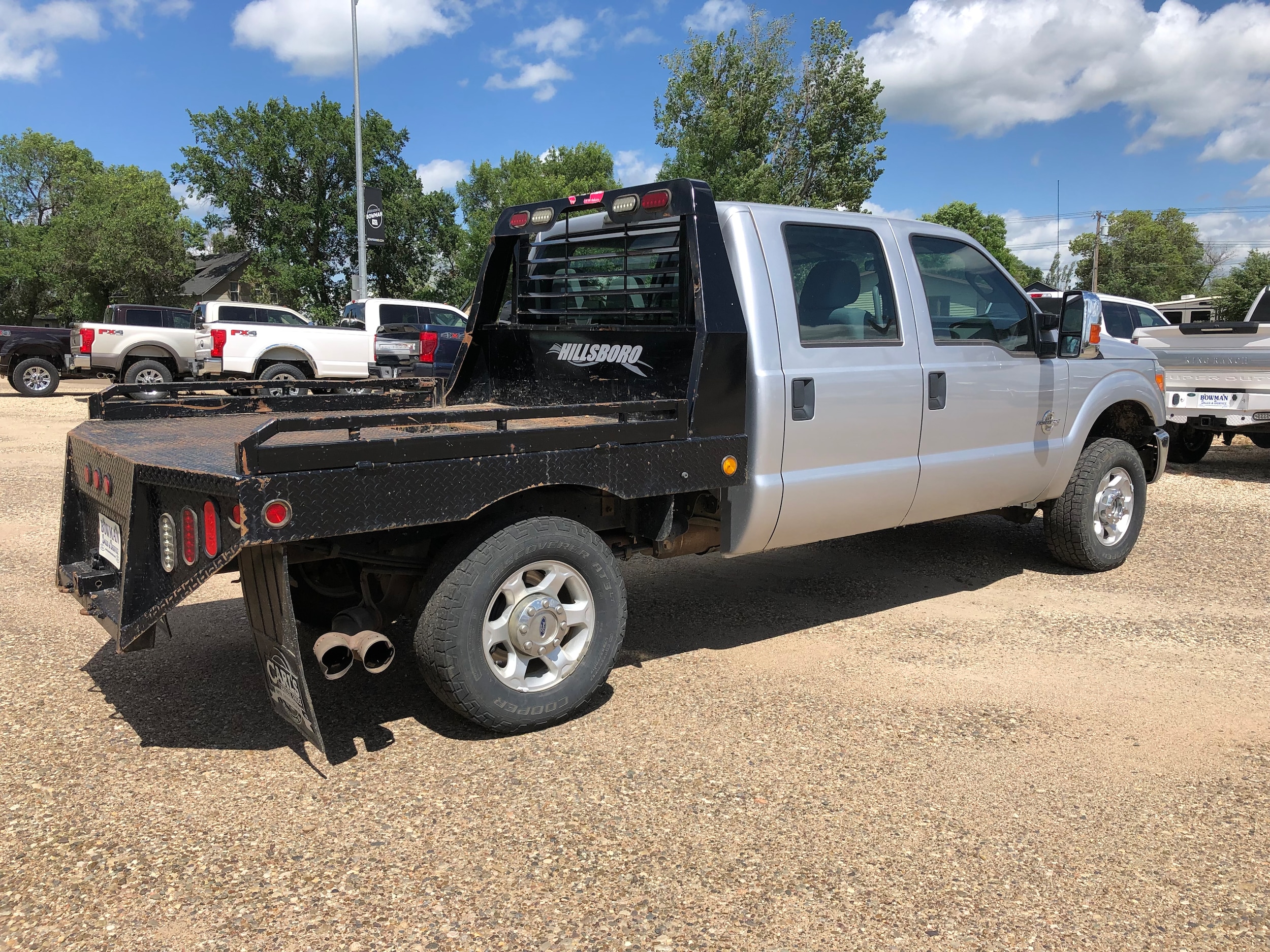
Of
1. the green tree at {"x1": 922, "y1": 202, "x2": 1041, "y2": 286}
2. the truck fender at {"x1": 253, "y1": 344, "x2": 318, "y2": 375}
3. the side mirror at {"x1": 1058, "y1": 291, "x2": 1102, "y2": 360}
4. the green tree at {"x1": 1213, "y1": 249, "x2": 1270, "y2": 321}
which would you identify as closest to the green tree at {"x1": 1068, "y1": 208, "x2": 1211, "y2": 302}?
the green tree at {"x1": 922, "y1": 202, "x2": 1041, "y2": 286}

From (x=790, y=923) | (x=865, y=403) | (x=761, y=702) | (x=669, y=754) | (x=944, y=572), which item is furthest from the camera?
(x=944, y=572)

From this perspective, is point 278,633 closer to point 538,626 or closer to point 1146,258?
point 538,626

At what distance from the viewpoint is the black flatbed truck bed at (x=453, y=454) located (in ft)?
10.3

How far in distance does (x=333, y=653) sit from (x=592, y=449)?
1168mm

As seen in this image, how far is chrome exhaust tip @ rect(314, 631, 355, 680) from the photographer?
3291mm

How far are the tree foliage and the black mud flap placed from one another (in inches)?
1638

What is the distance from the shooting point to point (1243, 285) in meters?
36.8

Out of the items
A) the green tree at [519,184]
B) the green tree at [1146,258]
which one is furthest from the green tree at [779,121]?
the green tree at [1146,258]

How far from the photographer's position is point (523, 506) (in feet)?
12.4

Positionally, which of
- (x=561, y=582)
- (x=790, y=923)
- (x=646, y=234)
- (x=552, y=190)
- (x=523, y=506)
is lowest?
(x=790, y=923)

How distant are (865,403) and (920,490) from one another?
668 mm

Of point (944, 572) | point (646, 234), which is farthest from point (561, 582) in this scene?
point (944, 572)

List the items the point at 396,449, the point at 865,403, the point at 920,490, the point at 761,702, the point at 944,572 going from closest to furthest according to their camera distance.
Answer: the point at 396,449, the point at 761,702, the point at 865,403, the point at 920,490, the point at 944,572

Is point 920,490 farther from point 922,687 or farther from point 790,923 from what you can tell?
point 790,923
